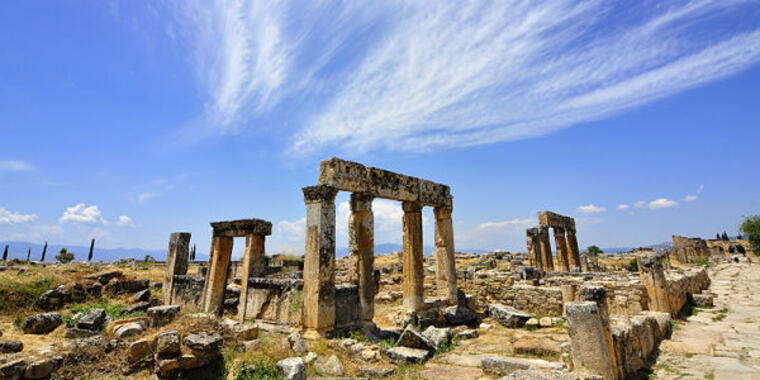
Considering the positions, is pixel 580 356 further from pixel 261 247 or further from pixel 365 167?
pixel 261 247

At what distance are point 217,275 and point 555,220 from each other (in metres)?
19.3

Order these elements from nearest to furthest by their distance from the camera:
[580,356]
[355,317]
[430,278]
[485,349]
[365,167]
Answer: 1. [580,356]
2. [485,349]
3. [355,317]
4. [365,167]
5. [430,278]

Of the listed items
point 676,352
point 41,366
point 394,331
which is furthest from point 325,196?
point 676,352

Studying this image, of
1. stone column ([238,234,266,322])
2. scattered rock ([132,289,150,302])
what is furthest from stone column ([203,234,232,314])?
scattered rock ([132,289,150,302])

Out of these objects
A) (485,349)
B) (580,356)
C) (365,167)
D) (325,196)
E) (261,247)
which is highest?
(365,167)

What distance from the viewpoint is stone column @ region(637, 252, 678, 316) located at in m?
10.5

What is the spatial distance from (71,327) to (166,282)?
4800mm

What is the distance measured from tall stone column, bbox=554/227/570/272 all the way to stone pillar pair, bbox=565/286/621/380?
61.3ft

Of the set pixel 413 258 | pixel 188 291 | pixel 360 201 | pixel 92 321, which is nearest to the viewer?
pixel 92 321

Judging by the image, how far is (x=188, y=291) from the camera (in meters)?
12.3

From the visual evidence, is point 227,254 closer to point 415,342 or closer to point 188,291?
point 188,291

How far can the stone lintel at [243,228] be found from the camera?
1108 centimetres

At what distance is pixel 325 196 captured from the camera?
893 centimetres

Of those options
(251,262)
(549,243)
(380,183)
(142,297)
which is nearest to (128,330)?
(251,262)
